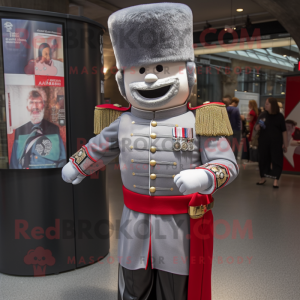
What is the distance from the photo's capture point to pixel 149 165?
1530mm

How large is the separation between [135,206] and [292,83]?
599cm

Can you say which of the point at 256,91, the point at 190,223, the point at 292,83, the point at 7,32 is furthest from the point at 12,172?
the point at 256,91

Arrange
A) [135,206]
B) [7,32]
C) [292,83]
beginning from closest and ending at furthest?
[135,206], [7,32], [292,83]

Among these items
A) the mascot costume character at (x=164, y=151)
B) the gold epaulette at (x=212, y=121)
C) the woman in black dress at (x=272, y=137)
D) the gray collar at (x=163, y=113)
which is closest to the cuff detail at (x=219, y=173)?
the mascot costume character at (x=164, y=151)

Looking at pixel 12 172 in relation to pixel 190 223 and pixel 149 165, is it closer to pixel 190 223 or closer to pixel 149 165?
pixel 149 165

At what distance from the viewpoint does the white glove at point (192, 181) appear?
4.17ft

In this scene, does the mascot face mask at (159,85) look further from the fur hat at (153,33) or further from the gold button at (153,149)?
the gold button at (153,149)

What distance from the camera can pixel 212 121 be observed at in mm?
1488

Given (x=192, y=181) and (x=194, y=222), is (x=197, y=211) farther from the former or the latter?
(x=192, y=181)

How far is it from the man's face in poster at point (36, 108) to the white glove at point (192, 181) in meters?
1.40

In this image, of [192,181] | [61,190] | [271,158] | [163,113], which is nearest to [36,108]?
[61,190]

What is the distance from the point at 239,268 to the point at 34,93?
6.73 ft

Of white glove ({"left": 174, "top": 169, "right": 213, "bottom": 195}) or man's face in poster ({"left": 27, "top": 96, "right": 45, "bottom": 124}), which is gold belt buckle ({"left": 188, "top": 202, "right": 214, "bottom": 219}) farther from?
man's face in poster ({"left": 27, "top": 96, "right": 45, "bottom": 124})

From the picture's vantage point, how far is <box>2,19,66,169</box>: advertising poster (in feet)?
7.32
